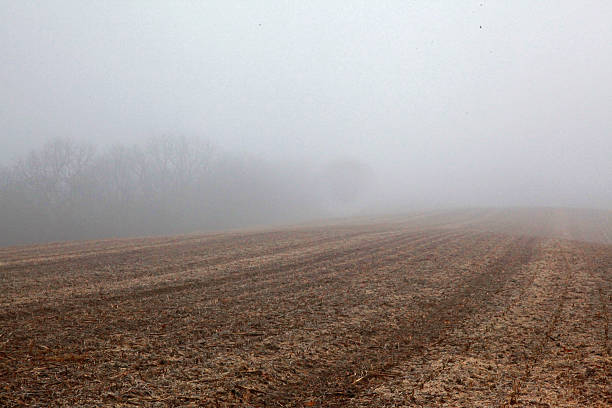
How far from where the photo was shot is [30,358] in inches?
262

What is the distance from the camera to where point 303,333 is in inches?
331

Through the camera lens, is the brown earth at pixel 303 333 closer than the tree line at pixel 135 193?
Yes

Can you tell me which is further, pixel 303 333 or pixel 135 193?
pixel 135 193

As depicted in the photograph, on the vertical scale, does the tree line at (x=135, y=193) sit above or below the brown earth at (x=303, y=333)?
above

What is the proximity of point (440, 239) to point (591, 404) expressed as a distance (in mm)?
20590

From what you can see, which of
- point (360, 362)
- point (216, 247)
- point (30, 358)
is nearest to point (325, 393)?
point (360, 362)

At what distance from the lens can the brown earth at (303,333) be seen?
19.3 feet

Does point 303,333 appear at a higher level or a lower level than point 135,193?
lower

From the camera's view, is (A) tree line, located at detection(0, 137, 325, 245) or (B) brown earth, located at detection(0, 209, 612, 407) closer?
(B) brown earth, located at detection(0, 209, 612, 407)

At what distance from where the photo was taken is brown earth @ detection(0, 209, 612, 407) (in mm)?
5875

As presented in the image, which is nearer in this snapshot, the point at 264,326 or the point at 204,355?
the point at 204,355

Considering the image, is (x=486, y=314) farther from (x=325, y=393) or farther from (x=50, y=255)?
(x=50, y=255)

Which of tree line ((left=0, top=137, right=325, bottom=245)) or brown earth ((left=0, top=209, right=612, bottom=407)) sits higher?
tree line ((left=0, top=137, right=325, bottom=245))

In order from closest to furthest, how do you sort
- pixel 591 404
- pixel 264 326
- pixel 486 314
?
pixel 591 404 < pixel 264 326 < pixel 486 314
